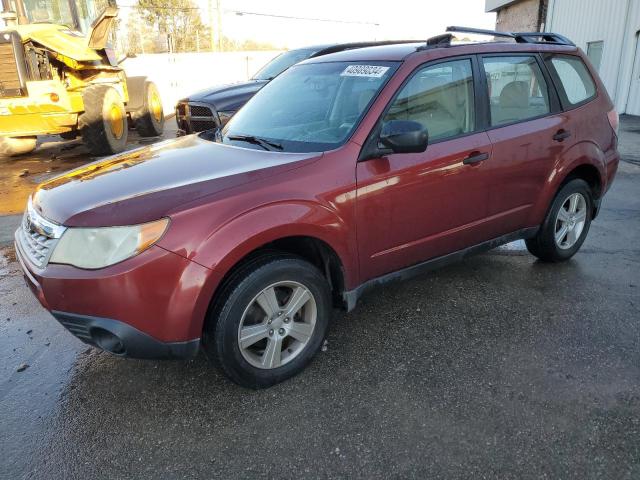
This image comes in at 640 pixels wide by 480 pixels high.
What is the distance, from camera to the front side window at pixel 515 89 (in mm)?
3520

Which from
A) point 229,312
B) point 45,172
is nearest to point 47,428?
point 229,312

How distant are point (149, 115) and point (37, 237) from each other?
990 centimetres

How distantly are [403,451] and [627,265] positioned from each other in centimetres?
308

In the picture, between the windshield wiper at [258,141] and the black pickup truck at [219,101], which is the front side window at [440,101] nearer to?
the windshield wiper at [258,141]

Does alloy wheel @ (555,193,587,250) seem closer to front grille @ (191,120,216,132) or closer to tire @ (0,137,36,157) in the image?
front grille @ (191,120,216,132)

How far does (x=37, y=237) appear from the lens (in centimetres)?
266

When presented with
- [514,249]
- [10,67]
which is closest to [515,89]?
[514,249]

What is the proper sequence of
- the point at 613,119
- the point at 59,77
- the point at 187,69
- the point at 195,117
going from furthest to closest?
the point at 187,69
the point at 59,77
the point at 195,117
the point at 613,119

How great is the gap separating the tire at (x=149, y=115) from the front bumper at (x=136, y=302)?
33.3 feet

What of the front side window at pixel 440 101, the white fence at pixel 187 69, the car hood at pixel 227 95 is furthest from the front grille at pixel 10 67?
the front side window at pixel 440 101

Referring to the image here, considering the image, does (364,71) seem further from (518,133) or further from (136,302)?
(136,302)

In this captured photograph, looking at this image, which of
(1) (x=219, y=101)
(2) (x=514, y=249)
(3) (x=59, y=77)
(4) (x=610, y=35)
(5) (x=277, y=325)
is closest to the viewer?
(5) (x=277, y=325)

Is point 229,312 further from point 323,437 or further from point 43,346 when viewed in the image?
point 43,346

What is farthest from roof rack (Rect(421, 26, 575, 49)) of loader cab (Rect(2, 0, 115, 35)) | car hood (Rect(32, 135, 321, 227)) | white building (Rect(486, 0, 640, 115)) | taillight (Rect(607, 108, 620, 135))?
white building (Rect(486, 0, 640, 115))
